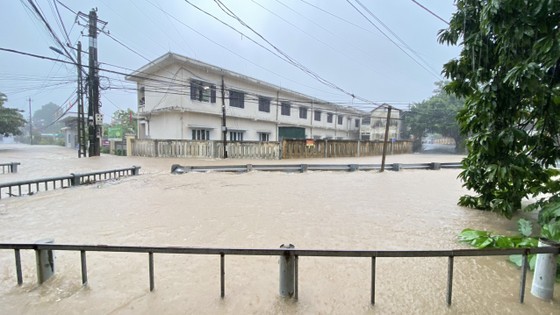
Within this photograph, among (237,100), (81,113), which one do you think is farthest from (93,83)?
(237,100)

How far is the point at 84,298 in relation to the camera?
2.35m

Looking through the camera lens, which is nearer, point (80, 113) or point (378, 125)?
point (80, 113)

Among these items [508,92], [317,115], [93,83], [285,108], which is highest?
[93,83]

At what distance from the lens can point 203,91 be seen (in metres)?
18.0

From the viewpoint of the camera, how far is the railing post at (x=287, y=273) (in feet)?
7.27

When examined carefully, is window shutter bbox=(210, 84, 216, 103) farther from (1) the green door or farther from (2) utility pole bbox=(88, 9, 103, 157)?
(1) the green door

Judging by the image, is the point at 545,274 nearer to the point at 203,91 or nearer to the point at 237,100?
the point at 203,91

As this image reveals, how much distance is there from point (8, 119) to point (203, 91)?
70.4 ft

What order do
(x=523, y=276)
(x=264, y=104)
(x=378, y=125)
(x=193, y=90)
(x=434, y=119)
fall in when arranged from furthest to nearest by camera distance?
1. (x=378, y=125)
2. (x=434, y=119)
3. (x=264, y=104)
4. (x=193, y=90)
5. (x=523, y=276)

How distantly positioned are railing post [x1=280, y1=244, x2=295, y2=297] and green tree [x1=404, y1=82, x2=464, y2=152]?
1228 inches

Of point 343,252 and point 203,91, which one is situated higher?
point 203,91

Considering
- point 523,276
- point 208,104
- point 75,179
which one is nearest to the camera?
point 523,276

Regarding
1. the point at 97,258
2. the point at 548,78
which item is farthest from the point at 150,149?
the point at 548,78

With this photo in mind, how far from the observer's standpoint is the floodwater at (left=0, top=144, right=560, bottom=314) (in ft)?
7.57
